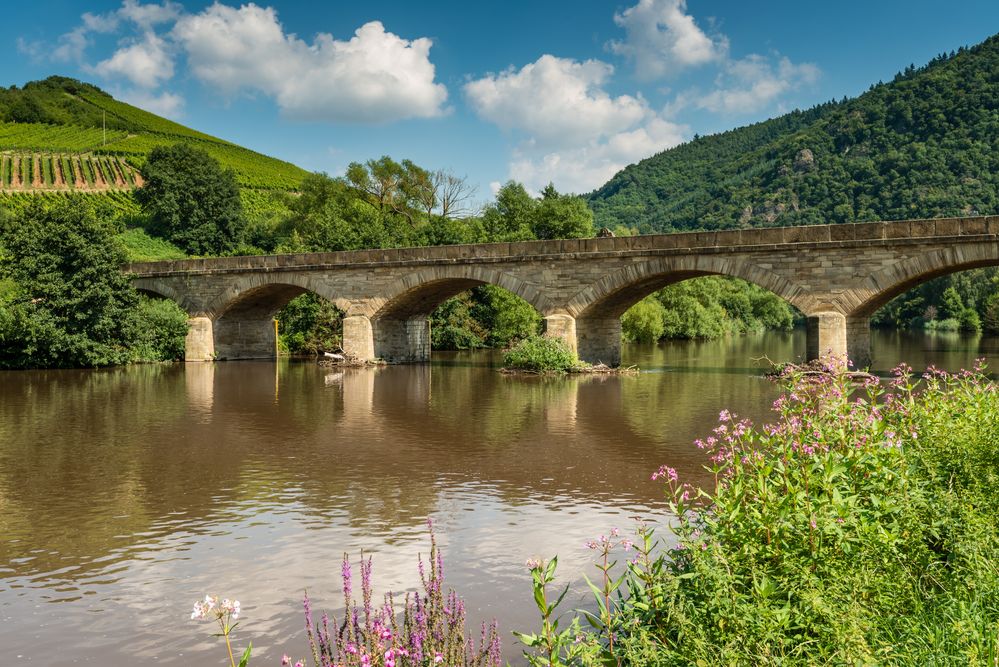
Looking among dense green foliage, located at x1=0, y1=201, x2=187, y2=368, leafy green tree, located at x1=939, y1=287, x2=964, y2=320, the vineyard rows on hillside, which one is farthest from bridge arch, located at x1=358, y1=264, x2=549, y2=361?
leafy green tree, located at x1=939, y1=287, x2=964, y2=320

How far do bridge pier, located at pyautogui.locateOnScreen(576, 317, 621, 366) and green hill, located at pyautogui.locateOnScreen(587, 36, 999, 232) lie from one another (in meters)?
72.5

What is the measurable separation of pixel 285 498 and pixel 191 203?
191 feet

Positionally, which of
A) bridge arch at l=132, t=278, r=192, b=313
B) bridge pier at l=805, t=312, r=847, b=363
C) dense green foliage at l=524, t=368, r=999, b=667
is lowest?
dense green foliage at l=524, t=368, r=999, b=667

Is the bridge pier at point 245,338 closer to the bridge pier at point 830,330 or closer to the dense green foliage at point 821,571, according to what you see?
the bridge pier at point 830,330

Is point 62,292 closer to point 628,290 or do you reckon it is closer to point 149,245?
point 628,290

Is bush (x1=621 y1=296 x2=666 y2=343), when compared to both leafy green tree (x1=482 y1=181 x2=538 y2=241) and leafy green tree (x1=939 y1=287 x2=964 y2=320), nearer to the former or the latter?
leafy green tree (x1=482 y1=181 x2=538 y2=241)

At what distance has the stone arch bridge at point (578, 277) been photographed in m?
23.4

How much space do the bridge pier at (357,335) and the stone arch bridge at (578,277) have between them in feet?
0.14

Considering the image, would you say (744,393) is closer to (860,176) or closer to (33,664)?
(33,664)

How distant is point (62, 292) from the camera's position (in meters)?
31.6

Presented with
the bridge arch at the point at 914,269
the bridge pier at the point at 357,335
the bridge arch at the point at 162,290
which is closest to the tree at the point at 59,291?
the bridge arch at the point at 162,290

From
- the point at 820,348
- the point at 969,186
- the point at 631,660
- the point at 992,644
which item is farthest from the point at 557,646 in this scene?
the point at 969,186

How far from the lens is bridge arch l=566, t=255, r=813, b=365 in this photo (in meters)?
25.1

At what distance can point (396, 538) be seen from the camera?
826cm
